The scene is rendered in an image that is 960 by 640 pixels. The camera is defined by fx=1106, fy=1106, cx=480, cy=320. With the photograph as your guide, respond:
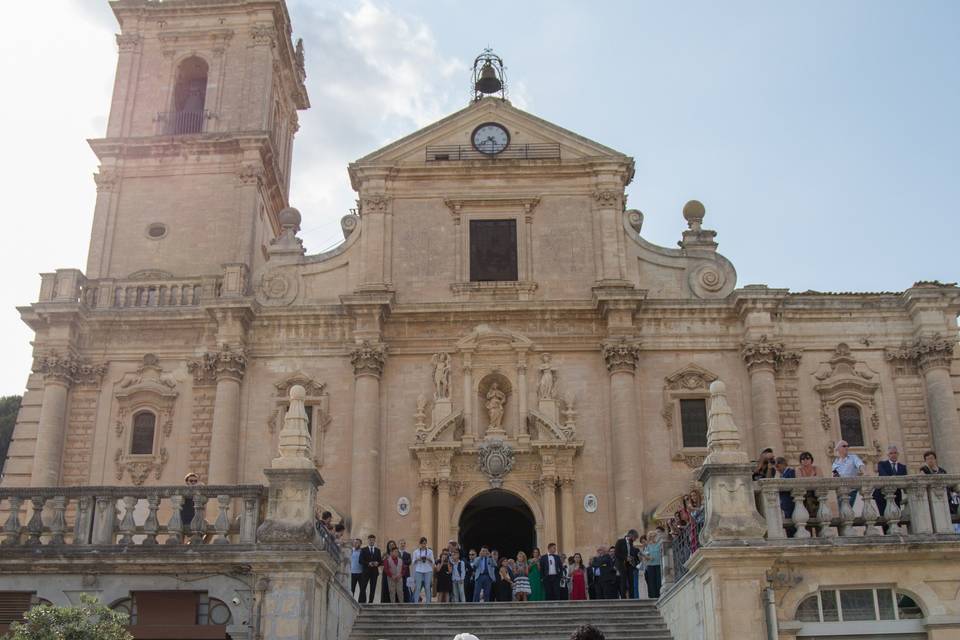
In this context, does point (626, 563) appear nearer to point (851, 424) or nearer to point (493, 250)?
point (851, 424)

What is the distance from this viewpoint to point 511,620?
61.7ft

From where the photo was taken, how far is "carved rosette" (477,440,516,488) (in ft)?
92.7

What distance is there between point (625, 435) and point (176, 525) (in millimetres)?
14840

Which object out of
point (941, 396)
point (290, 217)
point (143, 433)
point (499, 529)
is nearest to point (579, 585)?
point (499, 529)

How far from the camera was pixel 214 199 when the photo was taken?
1316 inches

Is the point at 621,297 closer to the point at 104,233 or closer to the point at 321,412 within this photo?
the point at 321,412

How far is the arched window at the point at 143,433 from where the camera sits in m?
29.3

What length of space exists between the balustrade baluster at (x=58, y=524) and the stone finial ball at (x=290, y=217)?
16984 mm

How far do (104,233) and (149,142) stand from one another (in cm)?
319

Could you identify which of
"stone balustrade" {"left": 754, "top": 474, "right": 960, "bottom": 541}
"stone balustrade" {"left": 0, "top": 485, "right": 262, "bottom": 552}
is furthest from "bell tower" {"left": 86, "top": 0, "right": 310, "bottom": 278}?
"stone balustrade" {"left": 754, "top": 474, "right": 960, "bottom": 541}

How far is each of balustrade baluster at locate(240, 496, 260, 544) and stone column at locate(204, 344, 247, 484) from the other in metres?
12.5

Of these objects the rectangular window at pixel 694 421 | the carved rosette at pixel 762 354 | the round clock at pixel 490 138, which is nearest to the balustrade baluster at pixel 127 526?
the rectangular window at pixel 694 421

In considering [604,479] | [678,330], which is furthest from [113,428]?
[678,330]

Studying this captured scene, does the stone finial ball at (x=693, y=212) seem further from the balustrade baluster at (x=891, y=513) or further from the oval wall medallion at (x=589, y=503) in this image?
the balustrade baluster at (x=891, y=513)
